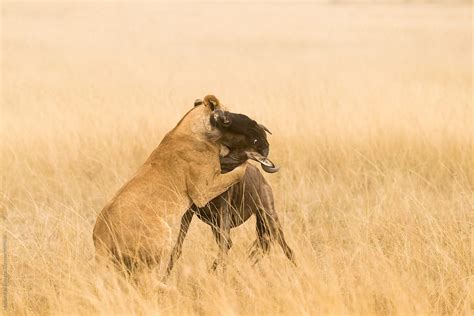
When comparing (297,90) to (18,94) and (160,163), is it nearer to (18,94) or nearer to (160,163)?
(18,94)

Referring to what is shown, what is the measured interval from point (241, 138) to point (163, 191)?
1.89ft

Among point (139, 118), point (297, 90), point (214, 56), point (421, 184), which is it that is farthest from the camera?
point (214, 56)

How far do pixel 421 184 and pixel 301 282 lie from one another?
3251 millimetres

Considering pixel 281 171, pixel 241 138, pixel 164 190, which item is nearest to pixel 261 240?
pixel 241 138

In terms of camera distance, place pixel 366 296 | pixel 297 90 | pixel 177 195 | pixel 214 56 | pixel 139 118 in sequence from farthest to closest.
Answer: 1. pixel 214 56
2. pixel 297 90
3. pixel 139 118
4. pixel 177 195
5. pixel 366 296

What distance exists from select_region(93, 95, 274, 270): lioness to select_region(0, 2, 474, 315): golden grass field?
0.15 m

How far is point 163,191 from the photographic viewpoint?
15.0 feet

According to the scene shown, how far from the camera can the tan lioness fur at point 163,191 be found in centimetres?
434

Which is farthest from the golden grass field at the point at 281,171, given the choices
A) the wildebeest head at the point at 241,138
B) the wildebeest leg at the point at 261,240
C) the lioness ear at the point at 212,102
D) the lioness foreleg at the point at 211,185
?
the lioness ear at the point at 212,102

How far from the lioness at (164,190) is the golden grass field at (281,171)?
0.15 metres

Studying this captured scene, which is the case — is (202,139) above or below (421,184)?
above

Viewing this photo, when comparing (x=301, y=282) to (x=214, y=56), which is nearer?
(x=301, y=282)

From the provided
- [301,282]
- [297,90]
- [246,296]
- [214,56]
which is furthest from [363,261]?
[214,56]

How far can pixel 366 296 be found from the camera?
4.25 meters
